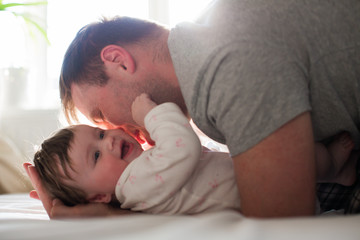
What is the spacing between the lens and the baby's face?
1.06 meters

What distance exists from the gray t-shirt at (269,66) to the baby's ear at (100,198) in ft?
1.29

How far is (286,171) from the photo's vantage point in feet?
2.38

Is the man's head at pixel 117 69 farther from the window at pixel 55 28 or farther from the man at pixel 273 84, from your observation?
the window at pixel 55 28

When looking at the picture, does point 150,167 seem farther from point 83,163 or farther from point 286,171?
point 286,171

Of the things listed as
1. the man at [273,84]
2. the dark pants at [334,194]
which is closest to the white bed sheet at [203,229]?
the man at [273,84]

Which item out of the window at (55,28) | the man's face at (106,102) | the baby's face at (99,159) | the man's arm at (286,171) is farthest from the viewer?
the window at (55,28)

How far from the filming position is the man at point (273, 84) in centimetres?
73

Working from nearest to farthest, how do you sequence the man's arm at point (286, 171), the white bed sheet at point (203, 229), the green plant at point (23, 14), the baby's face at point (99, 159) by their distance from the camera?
the white bed sheet at point (203, 229) → the man's arm at point (286, 171) → the baby's face at point (99, 159) → the green plant at point (23, 14)

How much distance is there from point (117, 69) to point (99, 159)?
0.97ft

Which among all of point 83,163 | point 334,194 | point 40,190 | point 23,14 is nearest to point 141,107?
point 83,163

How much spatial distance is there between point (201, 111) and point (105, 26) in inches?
21.4

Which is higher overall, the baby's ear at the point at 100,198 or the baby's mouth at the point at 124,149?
the baby's mouth at the point at 124,149

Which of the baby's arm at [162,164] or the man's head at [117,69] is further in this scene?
the man's head at [117,69]

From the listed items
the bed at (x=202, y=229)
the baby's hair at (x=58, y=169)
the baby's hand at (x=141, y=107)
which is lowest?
the baby's hair at (x=58, y=169)
